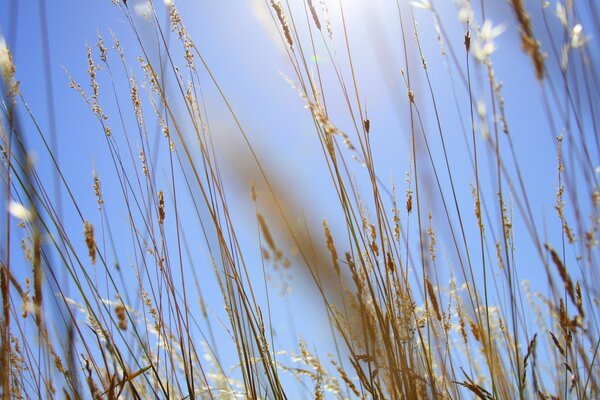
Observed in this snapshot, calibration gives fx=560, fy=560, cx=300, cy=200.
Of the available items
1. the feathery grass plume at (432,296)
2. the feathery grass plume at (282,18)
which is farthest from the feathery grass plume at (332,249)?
the feathery grass plume at (282,18)

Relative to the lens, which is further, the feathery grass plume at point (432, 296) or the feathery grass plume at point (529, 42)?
the feathery grass plume at point (432, 296)

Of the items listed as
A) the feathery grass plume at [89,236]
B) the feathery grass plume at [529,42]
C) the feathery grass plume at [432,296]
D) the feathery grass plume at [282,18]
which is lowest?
the feathery grass plume at [432,296]

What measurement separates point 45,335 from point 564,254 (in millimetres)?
1362

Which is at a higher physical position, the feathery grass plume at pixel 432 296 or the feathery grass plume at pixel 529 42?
the feathery grass plume at pixel 529 42

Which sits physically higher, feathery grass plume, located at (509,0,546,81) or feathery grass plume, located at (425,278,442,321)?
feathery grass plume, located at (509,0,546,81)

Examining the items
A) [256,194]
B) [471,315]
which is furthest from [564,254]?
[256,194]

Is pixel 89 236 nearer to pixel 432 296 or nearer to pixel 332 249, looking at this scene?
pixel 332 249

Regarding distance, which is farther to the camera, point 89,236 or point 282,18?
point 282,18

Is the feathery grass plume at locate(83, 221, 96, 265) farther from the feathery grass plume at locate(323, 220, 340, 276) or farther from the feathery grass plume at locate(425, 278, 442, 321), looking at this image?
the feathery grass plume at locate(425, 278, 442, 321)

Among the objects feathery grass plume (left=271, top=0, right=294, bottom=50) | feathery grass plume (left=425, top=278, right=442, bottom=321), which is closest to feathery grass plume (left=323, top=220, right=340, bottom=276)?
feathery grass plume (left=425, top=278, right=442, bottom=321)

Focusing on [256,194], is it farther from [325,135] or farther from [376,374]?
[376,374]

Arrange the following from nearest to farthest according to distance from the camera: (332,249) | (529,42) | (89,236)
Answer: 1. (529,42)
2. (89,236)
3. (332,249)

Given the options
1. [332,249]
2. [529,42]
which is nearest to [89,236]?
[332,249]

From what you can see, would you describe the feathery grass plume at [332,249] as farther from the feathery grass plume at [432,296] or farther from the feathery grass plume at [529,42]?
the feathery grass plume at [529,42]
